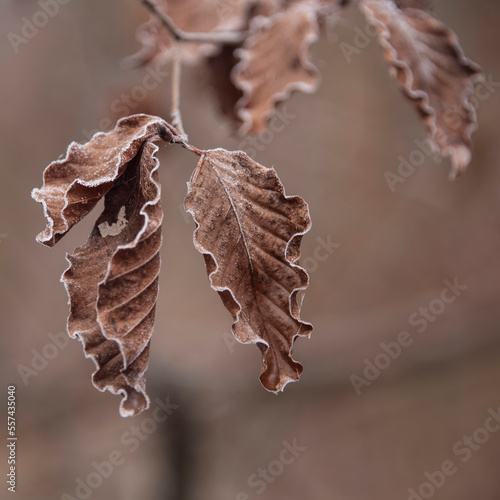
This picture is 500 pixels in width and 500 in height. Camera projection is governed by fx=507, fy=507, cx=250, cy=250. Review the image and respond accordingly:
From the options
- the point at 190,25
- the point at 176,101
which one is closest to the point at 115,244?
the point at 176,101

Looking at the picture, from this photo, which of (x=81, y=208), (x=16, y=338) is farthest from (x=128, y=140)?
(x=16, y=338)

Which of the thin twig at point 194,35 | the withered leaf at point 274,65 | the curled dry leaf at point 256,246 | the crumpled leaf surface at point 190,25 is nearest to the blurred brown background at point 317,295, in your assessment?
the crumpled leaf surface at point 190,25

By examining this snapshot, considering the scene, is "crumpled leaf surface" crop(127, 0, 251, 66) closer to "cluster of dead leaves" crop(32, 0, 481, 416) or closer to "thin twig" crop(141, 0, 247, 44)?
"thin twig" crop(141, 0, 247, 44)

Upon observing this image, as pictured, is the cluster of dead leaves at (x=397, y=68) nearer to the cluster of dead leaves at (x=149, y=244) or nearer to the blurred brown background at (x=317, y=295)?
the cluster of dead leaves at (x=149, y=244)

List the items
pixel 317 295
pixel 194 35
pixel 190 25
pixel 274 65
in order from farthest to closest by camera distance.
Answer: pixel 317 295 → pixel 190 25 → pixel 194 35 → pixel 274 65

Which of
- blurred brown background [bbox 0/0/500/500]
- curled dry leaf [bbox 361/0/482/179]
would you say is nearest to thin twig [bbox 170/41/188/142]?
curled dry leaf [bbox 361/0/482/179]

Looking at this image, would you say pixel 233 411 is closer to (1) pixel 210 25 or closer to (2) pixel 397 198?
(2) pixel 397 198

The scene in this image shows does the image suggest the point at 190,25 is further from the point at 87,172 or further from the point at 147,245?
the point at 147,245
